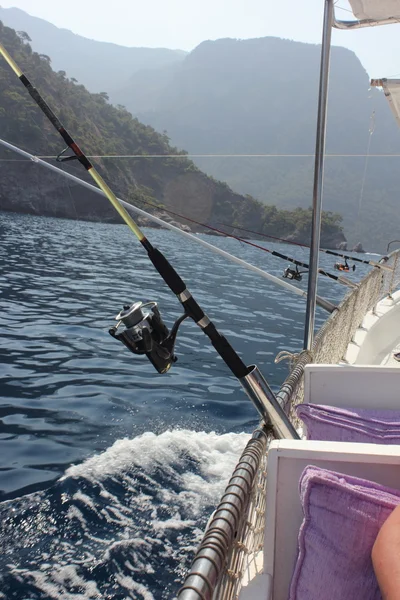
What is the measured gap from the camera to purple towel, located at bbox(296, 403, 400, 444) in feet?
6.16

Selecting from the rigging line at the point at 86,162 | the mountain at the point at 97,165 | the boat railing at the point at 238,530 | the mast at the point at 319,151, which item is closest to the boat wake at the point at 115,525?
the boat railing at the point at 238,530

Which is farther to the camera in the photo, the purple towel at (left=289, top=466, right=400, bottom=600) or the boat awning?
the boat awning

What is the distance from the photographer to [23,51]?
244 ft

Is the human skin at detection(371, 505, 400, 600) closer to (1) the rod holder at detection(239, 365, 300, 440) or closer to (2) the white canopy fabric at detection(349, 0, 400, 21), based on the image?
(1) the rod holder at detection(239, 365, 300, 440)

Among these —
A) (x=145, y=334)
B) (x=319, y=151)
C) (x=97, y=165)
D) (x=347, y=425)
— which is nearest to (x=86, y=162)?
(x=145, y=334)

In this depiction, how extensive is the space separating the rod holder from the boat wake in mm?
1163

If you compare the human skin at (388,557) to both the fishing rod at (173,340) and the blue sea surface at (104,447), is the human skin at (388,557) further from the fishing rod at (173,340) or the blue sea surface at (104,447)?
the blue sea surface at (104,447)

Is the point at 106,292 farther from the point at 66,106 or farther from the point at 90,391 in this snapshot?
the point at 66,106

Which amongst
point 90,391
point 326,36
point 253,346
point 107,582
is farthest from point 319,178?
point 253,346

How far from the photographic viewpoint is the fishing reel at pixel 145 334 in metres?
1.62

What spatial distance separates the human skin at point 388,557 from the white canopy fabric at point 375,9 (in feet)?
10.7

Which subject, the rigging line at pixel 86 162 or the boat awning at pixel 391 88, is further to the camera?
the boat awning at pixel 391 88

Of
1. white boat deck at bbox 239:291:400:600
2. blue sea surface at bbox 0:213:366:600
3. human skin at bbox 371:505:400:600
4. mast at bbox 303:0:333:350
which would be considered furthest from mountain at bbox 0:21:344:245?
human skin at bbox 371:505:400:600

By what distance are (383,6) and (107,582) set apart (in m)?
3.81
